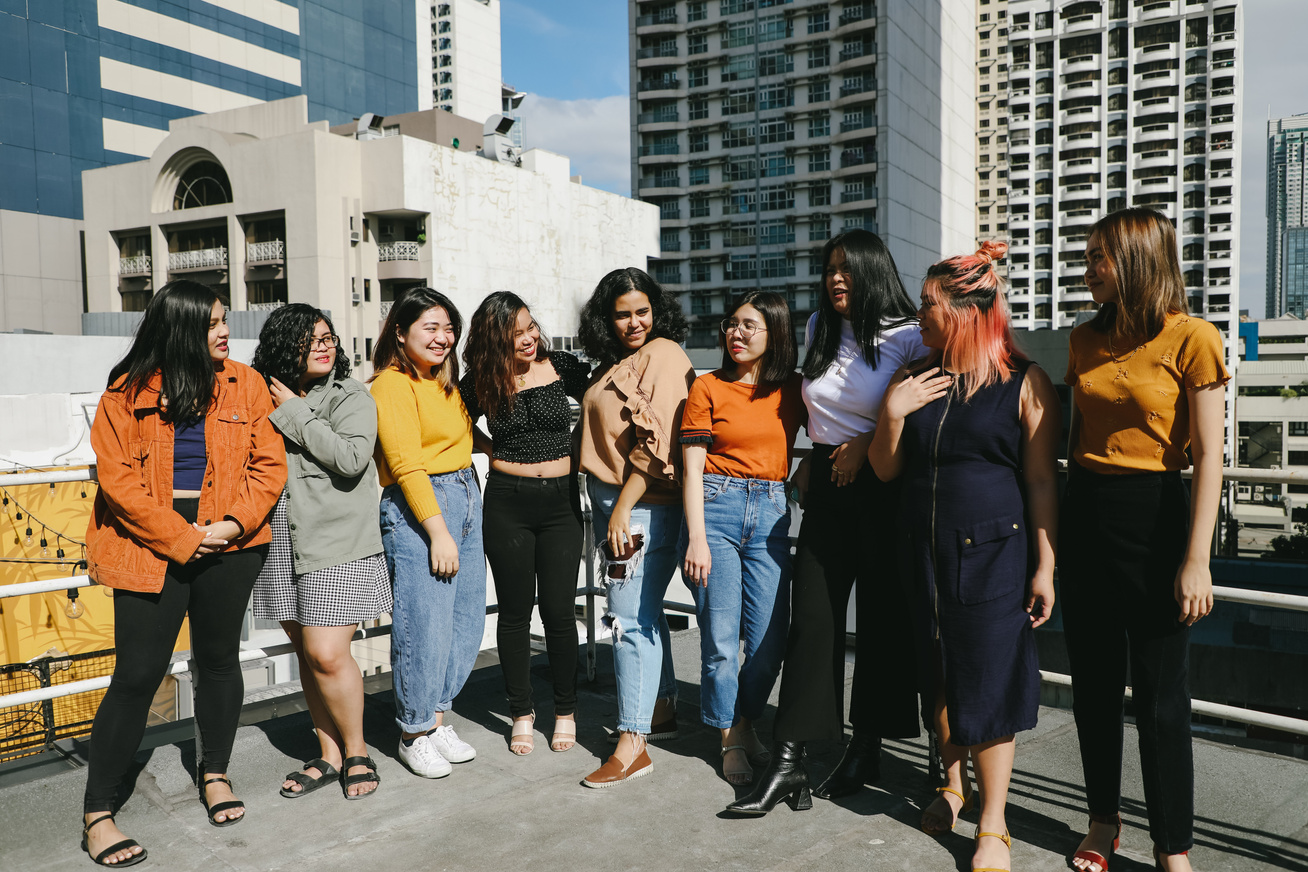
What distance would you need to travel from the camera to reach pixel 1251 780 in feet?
10.1

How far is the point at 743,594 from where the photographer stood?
10.9ft

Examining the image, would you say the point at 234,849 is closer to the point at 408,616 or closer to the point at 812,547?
the point at 408,616

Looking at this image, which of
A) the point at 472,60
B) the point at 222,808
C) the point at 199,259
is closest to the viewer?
the point at 222,808

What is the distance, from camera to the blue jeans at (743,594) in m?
3.25

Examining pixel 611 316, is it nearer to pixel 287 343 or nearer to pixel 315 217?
pixel 287 343

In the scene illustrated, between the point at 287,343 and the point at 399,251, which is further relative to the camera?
the point at 399,251

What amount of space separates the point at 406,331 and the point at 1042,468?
223 centimetres

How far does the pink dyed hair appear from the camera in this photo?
8.89ft

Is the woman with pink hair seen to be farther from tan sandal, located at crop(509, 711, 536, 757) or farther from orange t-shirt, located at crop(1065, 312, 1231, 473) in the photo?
tan sandal, located at crop(509, 711, 536, 757)

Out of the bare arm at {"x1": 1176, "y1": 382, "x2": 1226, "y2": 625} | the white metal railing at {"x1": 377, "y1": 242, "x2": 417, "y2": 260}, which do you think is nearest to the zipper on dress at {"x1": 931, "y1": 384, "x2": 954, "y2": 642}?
the bare arm at {"x1": 1176, "y1": 382, "x2": 1226, "y2": 625}

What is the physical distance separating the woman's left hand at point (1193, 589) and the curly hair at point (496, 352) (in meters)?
2.30

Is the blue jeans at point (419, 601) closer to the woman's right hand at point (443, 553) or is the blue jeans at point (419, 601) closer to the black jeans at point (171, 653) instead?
the woman's right hand at point (443, 553)

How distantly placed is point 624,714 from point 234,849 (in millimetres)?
1339

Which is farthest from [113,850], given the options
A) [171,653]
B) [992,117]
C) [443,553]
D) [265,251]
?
[992,117]
